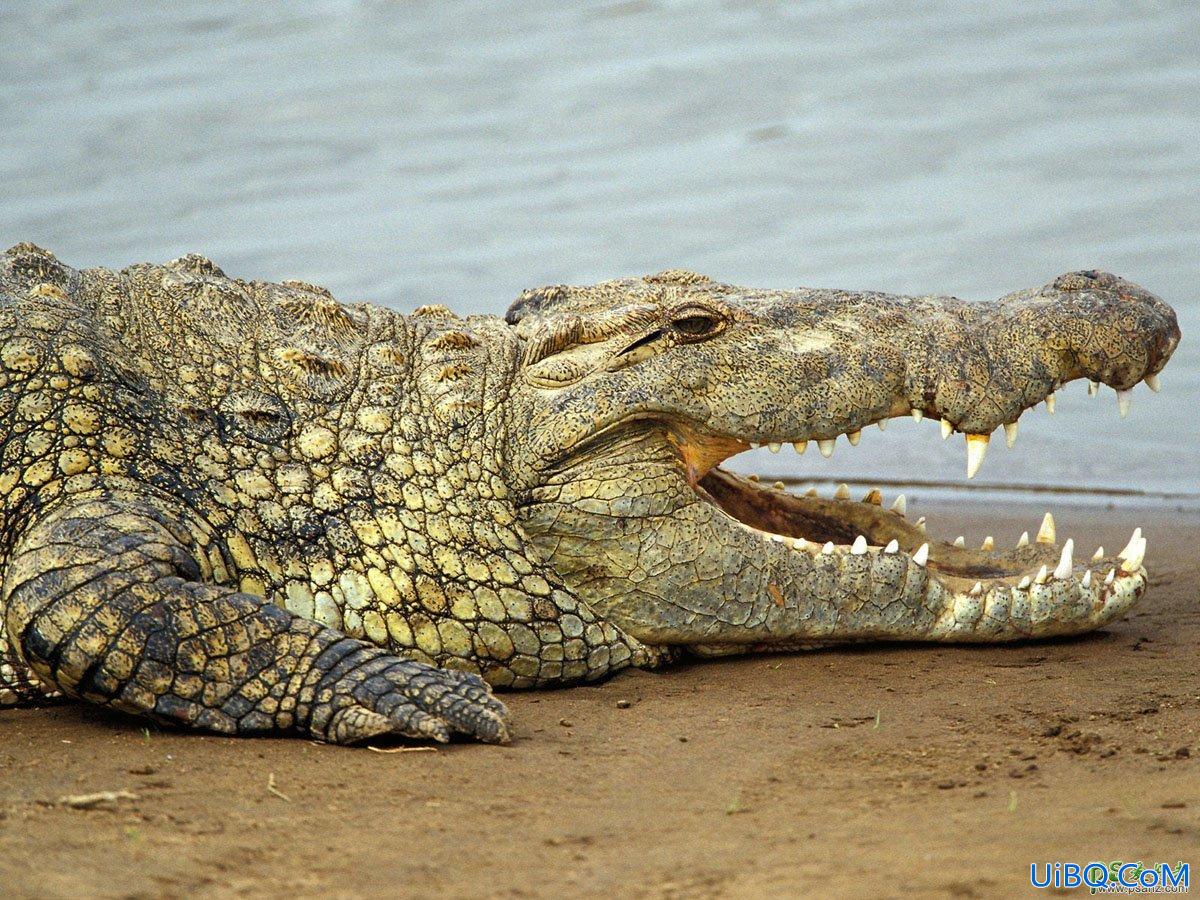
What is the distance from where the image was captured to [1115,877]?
8.48ft

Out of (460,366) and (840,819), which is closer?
→ (840,819)

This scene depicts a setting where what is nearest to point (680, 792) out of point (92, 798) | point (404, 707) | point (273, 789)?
point (404, 707)

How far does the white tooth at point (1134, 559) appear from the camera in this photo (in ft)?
16.4

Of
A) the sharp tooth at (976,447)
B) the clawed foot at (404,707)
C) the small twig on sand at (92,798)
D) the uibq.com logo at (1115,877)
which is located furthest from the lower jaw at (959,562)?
the small twig on sand at (92,798)

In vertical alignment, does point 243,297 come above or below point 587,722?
above

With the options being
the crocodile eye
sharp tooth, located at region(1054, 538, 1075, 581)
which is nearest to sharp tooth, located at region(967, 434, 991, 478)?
sharp tooth, located at region(1054, 538, 1075, 581)

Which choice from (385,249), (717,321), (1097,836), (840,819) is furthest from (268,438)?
(385,249)

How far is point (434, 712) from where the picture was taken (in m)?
3.80

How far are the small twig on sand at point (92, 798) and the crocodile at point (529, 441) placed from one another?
0.90 m

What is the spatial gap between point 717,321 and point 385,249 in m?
11.7

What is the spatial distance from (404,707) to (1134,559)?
2.80 meters

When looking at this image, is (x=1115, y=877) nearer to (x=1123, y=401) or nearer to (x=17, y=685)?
(x=1123, y=401)

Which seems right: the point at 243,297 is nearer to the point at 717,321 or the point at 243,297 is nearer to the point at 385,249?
the point at 717,321

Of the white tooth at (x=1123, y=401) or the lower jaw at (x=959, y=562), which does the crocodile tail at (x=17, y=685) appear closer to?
the lower jaw at (x=959, y=562)
